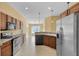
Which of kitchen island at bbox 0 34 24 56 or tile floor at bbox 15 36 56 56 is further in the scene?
tile floor at bbox 15 36 56 56

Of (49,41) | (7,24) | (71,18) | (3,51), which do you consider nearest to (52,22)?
(49,41)

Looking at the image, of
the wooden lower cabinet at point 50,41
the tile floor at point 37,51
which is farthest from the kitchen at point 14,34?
the tile floor at point 37,51

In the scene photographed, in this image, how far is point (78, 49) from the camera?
7.66 ft

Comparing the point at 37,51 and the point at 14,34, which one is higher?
the point at 14,34

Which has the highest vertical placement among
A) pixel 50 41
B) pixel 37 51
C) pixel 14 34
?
pixel 14 34

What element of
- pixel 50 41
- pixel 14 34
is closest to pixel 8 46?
pixel 14 34

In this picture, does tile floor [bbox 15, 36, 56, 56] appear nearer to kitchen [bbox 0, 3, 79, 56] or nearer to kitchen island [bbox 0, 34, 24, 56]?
kitchen [bbox 0, 3, 79, 56]

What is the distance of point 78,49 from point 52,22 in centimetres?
795

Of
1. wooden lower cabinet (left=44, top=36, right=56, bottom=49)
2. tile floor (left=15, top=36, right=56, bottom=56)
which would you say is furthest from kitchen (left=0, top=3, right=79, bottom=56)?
tile floor (left=15, top=36, right=56, bottom=56)

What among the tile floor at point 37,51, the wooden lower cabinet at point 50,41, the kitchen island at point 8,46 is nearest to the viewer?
the kitchen island at point 8,46

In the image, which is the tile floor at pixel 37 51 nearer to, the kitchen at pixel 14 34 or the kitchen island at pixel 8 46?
the kitchen at pixel 14 34

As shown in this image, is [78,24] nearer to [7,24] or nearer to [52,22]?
[7,24]

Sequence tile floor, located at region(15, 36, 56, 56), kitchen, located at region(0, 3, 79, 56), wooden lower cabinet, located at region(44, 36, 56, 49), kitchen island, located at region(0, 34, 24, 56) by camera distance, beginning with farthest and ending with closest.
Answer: wooden lower cabinet, located at region(44, 36, 56, 49), tile floor, located at region(15, 36, 56, 56), kitchen, located at region(0, 3, 79, 56), kitchen island, located at region(0, 34, 24, 56)

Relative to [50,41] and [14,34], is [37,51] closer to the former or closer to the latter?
[50,41]
